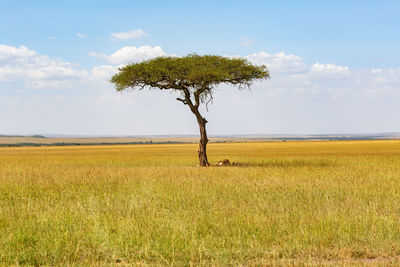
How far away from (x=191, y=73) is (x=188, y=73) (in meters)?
0.74

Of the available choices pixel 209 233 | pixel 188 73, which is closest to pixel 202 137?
pixel 188 73

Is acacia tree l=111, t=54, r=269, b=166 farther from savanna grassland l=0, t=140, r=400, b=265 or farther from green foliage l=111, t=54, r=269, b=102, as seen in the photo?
savanna grassland l=0, t=140, r=400, b=265

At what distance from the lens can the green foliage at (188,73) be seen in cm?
3362

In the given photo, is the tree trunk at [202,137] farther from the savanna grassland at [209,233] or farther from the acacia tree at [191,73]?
the savanna grassland at [209,233]

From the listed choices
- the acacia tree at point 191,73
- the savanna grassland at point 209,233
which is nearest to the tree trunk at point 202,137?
the acacia tree at point 191,73

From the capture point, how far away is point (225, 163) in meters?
36.8

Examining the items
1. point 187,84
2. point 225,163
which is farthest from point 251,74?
point 225,163

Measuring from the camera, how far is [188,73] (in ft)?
111

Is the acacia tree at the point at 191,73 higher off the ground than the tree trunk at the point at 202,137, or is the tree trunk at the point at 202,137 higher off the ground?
the acacia tree at the point at 191,73

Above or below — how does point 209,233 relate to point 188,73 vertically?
below

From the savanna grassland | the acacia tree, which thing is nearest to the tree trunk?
the acacia tree

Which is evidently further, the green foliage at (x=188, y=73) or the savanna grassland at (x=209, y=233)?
the green foliage at (x=188, y=73)

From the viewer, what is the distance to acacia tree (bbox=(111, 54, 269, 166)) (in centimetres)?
3378

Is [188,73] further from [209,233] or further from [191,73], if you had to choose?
[209,233]
